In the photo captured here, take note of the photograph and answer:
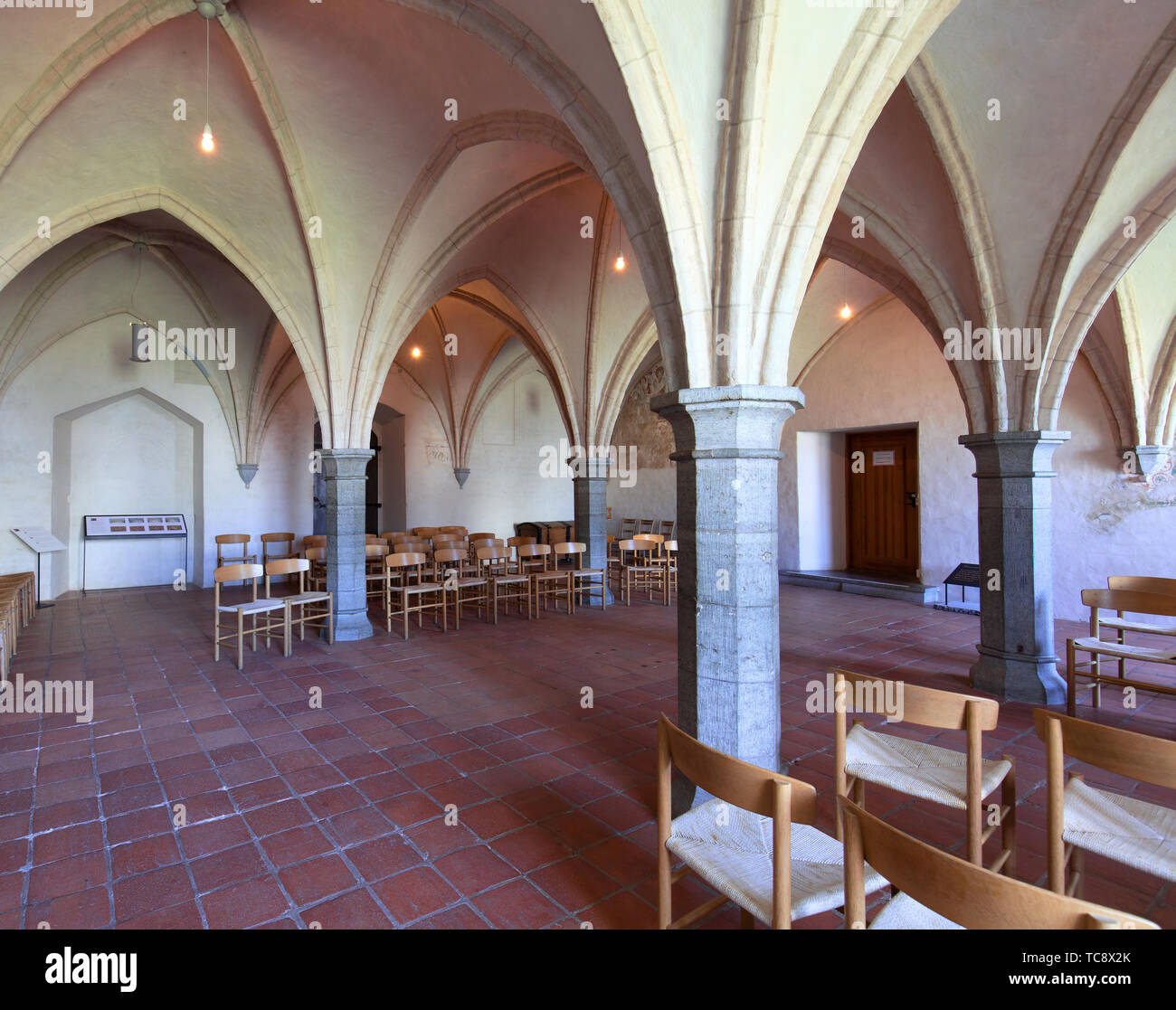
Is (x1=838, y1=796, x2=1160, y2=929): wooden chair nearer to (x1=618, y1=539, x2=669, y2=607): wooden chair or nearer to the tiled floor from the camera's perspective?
the tiled floor

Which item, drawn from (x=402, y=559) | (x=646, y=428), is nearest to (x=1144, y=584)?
(x=402, y=559)

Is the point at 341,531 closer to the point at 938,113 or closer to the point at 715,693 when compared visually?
the point at 715,693

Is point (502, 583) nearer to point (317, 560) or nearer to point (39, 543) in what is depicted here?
point (317, 560)

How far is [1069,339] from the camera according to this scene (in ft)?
16.0

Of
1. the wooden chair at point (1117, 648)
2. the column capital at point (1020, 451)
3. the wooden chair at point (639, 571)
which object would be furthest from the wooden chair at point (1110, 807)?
the wooden chair at point (639, 571)

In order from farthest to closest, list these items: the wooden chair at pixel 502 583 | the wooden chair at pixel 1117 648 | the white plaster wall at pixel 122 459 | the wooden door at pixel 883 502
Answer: the wooden door at pixel 883 502, the white plaster wall at pixel 122 459, the wooden chair at pixel 502 583, the wooden chair at pixel 1117 648

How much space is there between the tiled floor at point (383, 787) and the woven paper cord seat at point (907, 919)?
0.83 m

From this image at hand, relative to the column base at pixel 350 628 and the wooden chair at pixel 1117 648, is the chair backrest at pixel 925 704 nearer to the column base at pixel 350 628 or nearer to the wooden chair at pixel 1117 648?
the wooden chair at pixel 1117 648

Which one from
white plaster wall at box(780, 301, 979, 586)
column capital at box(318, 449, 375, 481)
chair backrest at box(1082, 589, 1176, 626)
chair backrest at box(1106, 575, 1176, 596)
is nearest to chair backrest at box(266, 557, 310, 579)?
column capital at box(318, 449, 375, 481)

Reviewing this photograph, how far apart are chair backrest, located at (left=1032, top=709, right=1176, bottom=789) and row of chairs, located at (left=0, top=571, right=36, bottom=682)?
23.9 ft

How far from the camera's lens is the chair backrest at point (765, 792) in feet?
5.17

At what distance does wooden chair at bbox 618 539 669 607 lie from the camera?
935cm

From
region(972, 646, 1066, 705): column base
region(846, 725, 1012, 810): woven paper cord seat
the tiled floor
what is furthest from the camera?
region(972, 646, 1066, 705): column base
